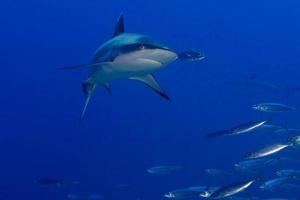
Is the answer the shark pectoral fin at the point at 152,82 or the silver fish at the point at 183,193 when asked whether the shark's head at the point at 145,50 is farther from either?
the silver fish at the point at 183,193

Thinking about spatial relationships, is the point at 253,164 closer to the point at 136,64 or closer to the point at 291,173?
the point at 291,173

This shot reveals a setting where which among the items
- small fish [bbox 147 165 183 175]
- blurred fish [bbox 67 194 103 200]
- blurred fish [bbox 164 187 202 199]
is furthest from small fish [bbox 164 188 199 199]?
blurred fish [bbox 67 194 103 200]

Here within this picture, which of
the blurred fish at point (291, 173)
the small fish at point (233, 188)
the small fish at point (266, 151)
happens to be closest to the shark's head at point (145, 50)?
the small fish at point (233, 188)

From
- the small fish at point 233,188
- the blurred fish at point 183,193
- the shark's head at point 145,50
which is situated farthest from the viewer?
the blurred fish at point 183,193

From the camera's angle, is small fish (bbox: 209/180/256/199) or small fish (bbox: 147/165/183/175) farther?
small fish (bbox: 147/165/183/175)

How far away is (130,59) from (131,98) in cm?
5148

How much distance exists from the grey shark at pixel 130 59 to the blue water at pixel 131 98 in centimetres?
2104

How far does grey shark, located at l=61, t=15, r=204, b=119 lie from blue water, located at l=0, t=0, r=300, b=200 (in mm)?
21035

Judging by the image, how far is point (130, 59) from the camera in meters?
4.75

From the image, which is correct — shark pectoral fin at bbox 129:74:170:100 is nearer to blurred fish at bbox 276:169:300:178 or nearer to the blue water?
blurred fish at bbox 276:169:300:178

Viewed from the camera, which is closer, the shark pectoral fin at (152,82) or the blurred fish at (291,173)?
the shark pectoral fin at (152,82)

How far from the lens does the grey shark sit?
14.4ft

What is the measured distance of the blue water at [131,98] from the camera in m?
33.5

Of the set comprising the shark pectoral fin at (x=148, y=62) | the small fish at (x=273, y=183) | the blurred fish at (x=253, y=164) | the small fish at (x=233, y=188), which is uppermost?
the blurred fish at (x=253, y=164)
